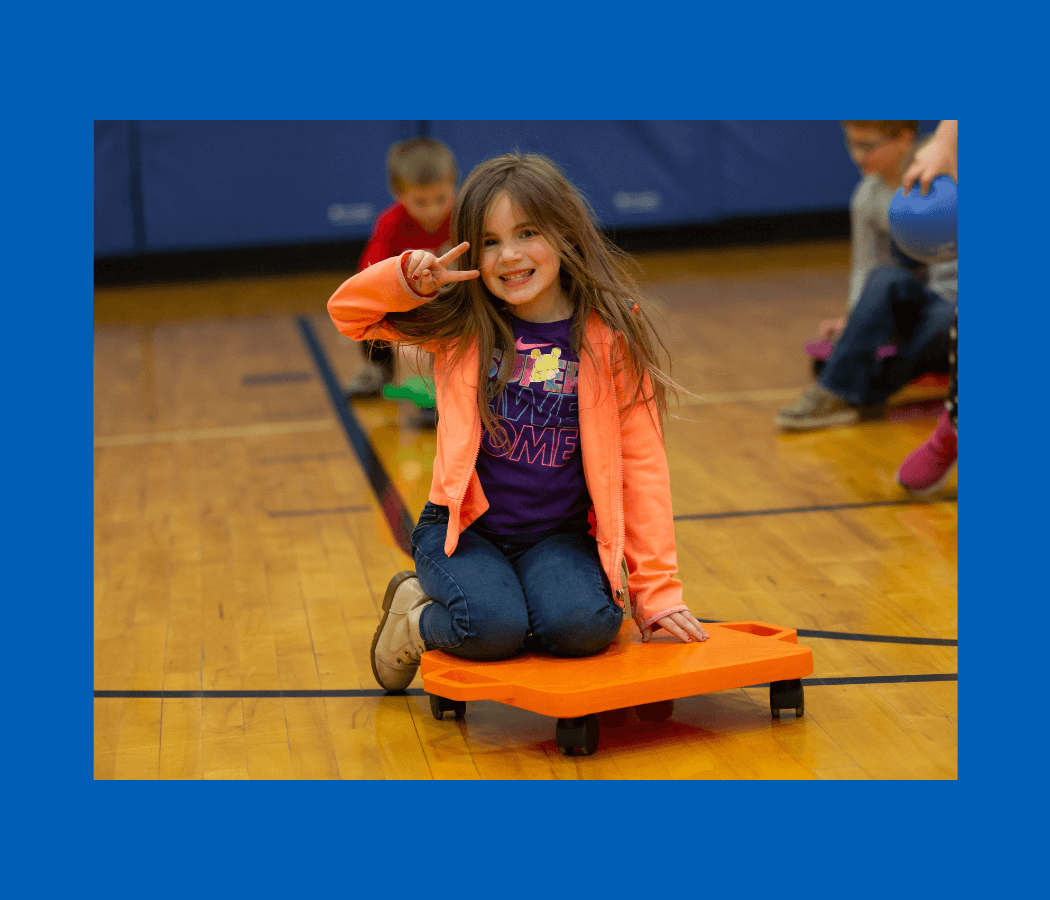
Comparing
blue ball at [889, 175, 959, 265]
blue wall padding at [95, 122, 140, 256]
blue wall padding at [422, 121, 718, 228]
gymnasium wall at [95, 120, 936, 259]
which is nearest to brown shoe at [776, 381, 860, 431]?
blue ball at [889, 175, 959, 265]

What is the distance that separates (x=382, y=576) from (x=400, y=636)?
2.07 ft

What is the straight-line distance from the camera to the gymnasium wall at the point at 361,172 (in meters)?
6.75

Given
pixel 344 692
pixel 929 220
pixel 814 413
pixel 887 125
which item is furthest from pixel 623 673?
pixel 887 125

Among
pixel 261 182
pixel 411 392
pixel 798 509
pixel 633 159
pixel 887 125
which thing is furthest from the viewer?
pixel 633 159

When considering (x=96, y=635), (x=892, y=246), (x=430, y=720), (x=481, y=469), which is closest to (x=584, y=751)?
(x=430, y=720)

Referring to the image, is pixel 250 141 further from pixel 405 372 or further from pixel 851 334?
pixel 851 334

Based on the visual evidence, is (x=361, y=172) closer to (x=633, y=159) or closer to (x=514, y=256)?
(x=633, y=159)

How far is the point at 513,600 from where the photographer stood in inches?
76.2

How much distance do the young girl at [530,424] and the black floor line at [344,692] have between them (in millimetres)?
74

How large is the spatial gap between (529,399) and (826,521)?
1.16 m

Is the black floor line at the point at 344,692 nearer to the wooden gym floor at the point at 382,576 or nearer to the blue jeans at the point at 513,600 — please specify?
the wooden gym floor at the point at 382,576

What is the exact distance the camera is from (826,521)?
2.91 metres

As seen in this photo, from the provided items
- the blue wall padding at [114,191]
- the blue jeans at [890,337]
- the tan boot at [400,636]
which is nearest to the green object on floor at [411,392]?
the blue jeans at [890,337]

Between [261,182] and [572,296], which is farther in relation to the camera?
[261,182]
